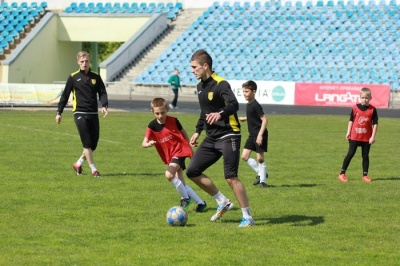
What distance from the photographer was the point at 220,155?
11.0m

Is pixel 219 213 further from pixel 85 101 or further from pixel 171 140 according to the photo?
pixel 85 101

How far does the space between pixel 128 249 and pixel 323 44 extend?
41756 mm

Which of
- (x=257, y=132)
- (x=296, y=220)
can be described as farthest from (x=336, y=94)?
(x=296, y=220)

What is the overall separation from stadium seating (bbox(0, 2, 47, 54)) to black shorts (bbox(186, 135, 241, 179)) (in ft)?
145

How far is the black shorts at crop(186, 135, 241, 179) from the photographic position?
1072 cm

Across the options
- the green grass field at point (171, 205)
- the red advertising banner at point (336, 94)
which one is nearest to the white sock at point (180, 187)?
the green grass field at point (171, 205)

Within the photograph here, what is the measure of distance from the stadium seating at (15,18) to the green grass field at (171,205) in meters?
34.0

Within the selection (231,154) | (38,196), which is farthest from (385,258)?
(38,196)

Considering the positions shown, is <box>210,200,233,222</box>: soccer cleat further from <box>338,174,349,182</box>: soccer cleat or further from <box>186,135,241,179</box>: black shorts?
<box>338,174,349,182</box>: soccer cleat

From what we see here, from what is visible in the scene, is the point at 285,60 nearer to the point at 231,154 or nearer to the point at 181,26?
the point at 181,26

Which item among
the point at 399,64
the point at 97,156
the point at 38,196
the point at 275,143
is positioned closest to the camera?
the point at 38,196

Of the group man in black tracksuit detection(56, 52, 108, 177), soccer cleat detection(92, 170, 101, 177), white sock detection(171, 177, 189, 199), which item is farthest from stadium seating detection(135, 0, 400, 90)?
white sock detection(171, 177, 189, 199)

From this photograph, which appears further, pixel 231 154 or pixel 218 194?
pixel 218 194

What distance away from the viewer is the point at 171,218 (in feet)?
35.1
